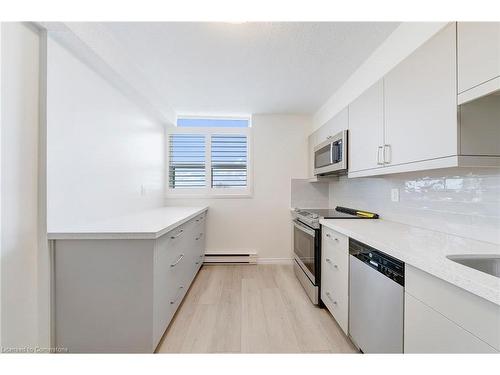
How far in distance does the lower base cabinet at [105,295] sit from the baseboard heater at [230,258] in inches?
75.5

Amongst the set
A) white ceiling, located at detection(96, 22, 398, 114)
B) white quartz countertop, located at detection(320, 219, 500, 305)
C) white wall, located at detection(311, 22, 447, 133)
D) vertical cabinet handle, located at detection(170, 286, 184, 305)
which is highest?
white ceiling, located at detection(96, 22, 398, 114)

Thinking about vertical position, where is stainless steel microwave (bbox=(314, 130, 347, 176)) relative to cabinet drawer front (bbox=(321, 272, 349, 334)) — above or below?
above

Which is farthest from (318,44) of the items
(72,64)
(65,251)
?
(65,251)

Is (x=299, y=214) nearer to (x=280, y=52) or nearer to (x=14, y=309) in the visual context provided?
(x=280, y=52)

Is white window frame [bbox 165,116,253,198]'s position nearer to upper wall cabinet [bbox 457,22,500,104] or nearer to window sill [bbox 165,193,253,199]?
window sill [bbox 165,193,253,199]

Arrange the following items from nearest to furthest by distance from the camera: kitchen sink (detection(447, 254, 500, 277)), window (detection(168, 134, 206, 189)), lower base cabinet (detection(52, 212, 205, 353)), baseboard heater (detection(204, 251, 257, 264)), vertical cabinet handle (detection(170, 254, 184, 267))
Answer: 1. kitchen sink (detection(447, 254, 500, 277))
2. lower base cabinet (detection(52, 212, 205, 353))
3. vertical cabinet handle (detection(170, 254, 184, 267))
4. baseboard heater (detection(204, 251, 257, 264))
5. window (detection(168, 134, 206, 189))

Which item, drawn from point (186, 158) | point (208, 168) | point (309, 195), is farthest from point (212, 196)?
point (309, 195)

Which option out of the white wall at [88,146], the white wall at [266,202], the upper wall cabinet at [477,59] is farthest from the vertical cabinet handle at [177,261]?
the upper wall cabinet at [477,59]

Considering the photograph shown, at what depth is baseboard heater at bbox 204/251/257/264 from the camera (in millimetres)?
3309

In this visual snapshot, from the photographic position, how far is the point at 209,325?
184cm

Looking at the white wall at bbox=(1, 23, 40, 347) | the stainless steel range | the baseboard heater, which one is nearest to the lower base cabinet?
the white wall at bbox=(1, 23, 40, 347)

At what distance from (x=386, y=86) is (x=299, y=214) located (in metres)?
1.59

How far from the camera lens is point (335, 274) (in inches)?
70.4

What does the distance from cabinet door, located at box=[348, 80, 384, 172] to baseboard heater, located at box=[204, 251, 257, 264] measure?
2030 millimetres
